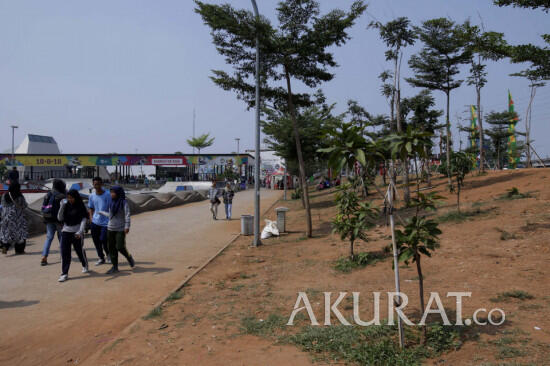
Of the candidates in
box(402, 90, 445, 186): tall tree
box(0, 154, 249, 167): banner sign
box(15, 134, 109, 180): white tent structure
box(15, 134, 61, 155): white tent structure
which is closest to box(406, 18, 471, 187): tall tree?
box(402, 90, 445, 186): tall tree

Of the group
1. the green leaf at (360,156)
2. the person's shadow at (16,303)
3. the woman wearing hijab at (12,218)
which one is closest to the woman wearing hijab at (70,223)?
the person's shadow at (16,303)

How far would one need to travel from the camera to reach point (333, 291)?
17.5ft

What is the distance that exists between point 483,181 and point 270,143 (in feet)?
36.3

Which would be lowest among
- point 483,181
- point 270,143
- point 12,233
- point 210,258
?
point 210,258

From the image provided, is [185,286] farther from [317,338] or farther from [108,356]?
[317,338]

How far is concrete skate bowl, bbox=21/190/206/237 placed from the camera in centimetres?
1109

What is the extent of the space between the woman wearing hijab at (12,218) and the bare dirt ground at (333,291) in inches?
189

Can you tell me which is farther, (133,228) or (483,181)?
(483,181)

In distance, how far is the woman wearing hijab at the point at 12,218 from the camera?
26.7 ft

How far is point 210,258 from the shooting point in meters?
8.18

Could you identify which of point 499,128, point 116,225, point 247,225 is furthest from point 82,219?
point 499,128

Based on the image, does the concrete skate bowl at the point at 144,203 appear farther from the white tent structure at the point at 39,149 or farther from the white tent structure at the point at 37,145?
the white tent structure at the point at 37,145

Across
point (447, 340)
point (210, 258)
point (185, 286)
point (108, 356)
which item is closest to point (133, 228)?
point (210, 258)

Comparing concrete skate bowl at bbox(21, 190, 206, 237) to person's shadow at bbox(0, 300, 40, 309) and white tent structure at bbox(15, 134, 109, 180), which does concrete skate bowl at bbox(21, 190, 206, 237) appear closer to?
person's shadow at bbox(0, 300, 40, 309)
